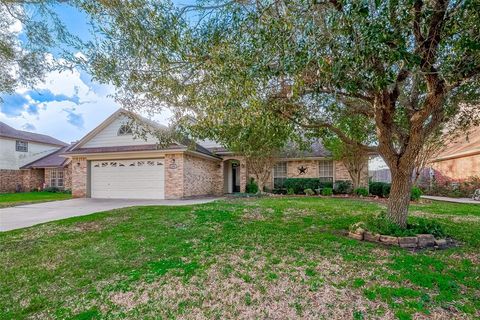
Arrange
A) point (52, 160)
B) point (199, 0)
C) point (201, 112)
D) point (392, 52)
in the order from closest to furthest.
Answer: point (392, 52) → point (199, 0) → point (201, 112) → point (52, 160)

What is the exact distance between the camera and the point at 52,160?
82.8ft

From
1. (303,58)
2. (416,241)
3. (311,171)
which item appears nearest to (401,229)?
(416,241)

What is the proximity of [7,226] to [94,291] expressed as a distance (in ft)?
20.4

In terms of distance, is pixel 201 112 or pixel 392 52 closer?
pixel 392 52

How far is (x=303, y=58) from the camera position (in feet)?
12.9

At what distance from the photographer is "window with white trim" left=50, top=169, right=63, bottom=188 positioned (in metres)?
24.3

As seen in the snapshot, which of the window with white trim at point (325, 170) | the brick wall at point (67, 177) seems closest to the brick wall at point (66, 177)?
the brick wall at point (67, 177)

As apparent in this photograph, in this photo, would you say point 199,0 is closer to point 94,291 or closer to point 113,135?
point 94,291

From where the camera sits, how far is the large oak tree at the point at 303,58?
3.71 meters

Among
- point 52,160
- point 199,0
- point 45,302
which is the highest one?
point 199,0

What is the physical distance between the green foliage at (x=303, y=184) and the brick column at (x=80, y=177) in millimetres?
12575

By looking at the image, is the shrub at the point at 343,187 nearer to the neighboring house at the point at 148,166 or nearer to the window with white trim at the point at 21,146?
the neighboring house at the point at 148,166

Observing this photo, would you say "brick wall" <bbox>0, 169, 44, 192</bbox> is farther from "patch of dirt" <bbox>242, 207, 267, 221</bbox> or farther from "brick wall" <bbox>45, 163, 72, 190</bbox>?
"patch of dirt" <bbox>242, 207, 267, 221</bbox>

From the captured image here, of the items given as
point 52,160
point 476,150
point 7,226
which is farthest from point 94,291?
point 52,160
